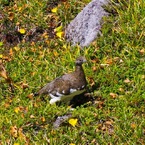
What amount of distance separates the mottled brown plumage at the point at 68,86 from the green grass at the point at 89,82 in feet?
0.48

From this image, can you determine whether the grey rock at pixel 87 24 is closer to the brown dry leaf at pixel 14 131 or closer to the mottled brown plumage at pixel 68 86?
the mottled brown plumage at pixel 68 86

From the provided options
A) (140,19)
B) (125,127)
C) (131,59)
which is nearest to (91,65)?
(131,59)

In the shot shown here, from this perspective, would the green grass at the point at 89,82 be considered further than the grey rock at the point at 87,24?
No

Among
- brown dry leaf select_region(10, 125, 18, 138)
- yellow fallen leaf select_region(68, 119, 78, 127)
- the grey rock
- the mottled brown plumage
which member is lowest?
brown dry leaf select_region(10, 125, 18, 138)

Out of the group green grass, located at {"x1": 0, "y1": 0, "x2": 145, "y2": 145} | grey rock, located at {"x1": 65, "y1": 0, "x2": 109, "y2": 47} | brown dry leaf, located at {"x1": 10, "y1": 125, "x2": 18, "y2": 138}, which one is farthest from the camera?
grey rock, located at {"x1": 65, "y1": 0, "x2": 109, "y2": 47}

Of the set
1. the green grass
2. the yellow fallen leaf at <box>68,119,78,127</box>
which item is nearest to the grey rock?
the green grass

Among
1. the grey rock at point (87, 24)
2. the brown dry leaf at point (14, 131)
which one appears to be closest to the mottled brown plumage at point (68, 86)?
the brown dry leaf at point (14, 131)

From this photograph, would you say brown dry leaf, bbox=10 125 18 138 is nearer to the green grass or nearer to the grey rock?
the green grass

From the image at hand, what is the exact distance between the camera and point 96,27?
7.01 meters

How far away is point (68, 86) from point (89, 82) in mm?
567

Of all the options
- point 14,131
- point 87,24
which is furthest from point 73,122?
point 87,24

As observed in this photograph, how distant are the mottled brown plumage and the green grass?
15 cm

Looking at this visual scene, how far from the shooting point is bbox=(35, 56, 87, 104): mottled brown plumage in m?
5.75

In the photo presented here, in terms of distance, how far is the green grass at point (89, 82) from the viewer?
5.55m
